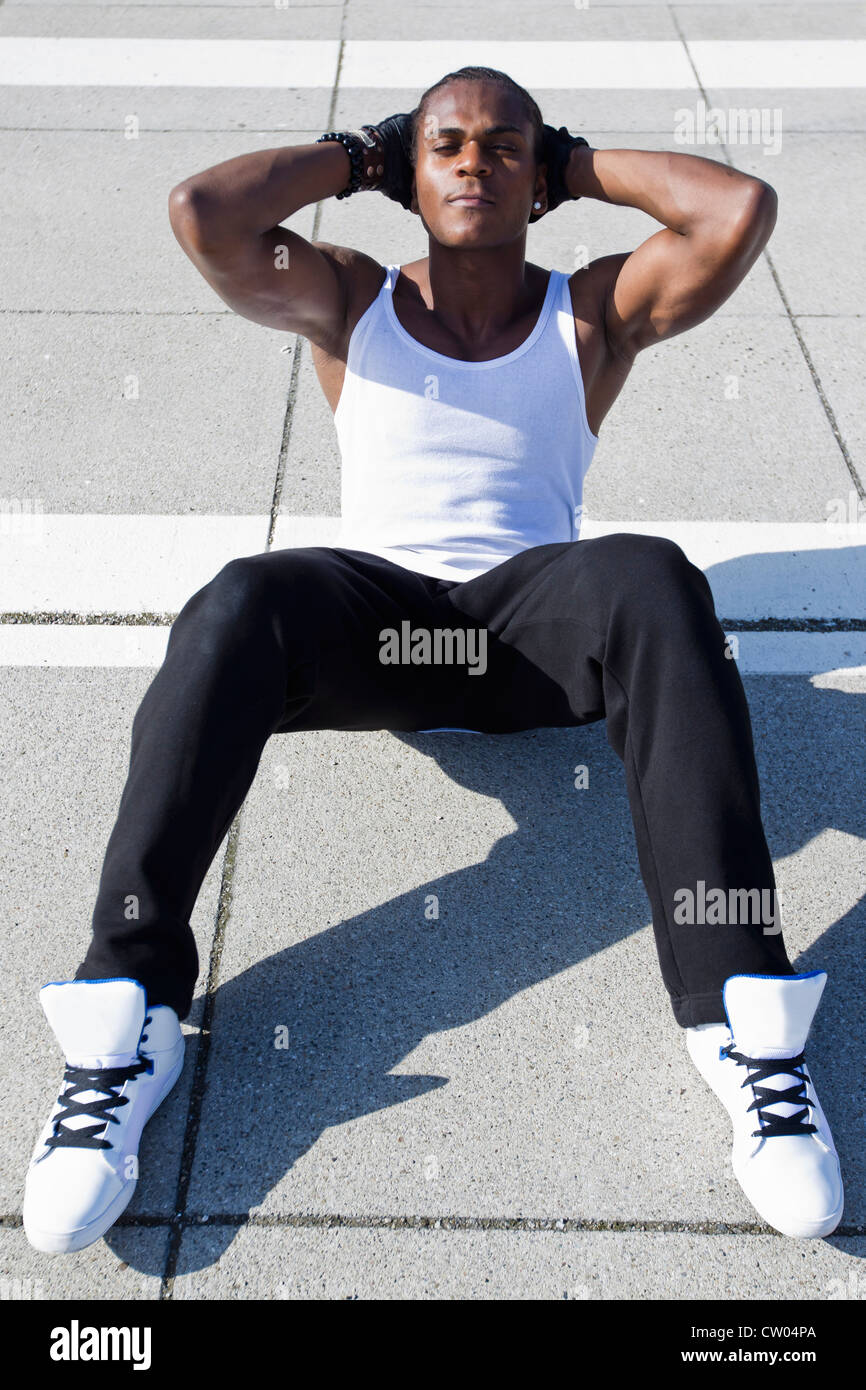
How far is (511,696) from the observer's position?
7.87 feet

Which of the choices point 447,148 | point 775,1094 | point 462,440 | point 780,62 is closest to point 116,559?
point 462,440

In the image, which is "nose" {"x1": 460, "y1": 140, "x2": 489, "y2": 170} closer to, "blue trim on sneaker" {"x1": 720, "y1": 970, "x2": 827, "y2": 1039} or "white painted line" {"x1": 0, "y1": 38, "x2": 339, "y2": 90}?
"blue trim on sneaker" {"x1": 720, "y1": 970, "x2": 827, "y2": 1039}

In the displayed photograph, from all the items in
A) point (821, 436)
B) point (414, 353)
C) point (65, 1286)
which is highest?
point (414, 353)

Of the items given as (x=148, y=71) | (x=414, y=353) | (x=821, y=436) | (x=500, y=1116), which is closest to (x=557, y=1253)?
(x=500, y=1116)

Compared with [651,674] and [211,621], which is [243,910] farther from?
[651,674]

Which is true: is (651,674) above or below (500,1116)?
above

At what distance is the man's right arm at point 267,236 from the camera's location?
2.42 metres

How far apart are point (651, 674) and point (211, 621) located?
0.81 metres

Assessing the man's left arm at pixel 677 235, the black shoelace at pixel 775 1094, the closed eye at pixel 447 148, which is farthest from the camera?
the closed eye at pixel 447 148

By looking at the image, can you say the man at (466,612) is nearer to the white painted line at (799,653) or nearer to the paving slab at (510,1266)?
the paving slab at (510,1266)

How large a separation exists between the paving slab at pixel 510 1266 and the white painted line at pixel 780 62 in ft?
17.0

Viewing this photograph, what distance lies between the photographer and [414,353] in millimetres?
2582

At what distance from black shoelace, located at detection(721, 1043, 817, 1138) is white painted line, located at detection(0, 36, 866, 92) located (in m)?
4.75

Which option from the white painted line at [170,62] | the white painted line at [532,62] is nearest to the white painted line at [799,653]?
the white painted line at [532,62]
